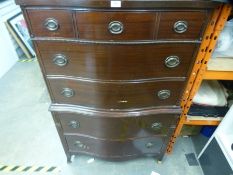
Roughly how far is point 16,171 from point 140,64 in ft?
3.89

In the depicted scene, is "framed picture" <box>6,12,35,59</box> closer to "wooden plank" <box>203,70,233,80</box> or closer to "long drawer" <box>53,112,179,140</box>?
"long drawer" <box>53,112,179,140</box>

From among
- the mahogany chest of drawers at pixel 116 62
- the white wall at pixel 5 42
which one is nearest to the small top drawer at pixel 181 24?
the mahogany chest of drawers at pixel 116 62

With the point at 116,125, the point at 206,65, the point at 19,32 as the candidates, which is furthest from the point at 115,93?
the point at 19,32

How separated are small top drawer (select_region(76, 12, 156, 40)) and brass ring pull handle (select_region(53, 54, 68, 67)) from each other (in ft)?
0.44

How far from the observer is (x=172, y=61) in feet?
2.76

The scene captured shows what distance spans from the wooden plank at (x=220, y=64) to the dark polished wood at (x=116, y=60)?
8.3 inches

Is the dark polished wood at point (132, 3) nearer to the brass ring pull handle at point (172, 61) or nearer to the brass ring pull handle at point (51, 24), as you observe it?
the brass ring pull handle at point (51, 24)

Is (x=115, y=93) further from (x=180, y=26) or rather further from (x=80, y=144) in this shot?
(x=80, y=144)

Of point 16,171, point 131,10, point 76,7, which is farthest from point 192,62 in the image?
point 16,171

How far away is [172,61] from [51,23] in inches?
20.2

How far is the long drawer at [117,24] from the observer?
699mm

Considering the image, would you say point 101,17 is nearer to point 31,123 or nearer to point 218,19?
point 218,19

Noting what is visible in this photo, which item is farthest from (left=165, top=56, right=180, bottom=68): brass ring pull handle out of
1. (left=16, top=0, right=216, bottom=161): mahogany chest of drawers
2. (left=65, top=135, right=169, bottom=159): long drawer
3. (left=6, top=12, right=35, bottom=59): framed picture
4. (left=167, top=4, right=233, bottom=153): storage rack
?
(left=6, top=12, right=35, bottom=59): framed picture

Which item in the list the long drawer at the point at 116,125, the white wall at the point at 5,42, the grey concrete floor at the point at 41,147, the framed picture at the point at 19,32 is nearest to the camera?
the long drawer at the point at 116,125
